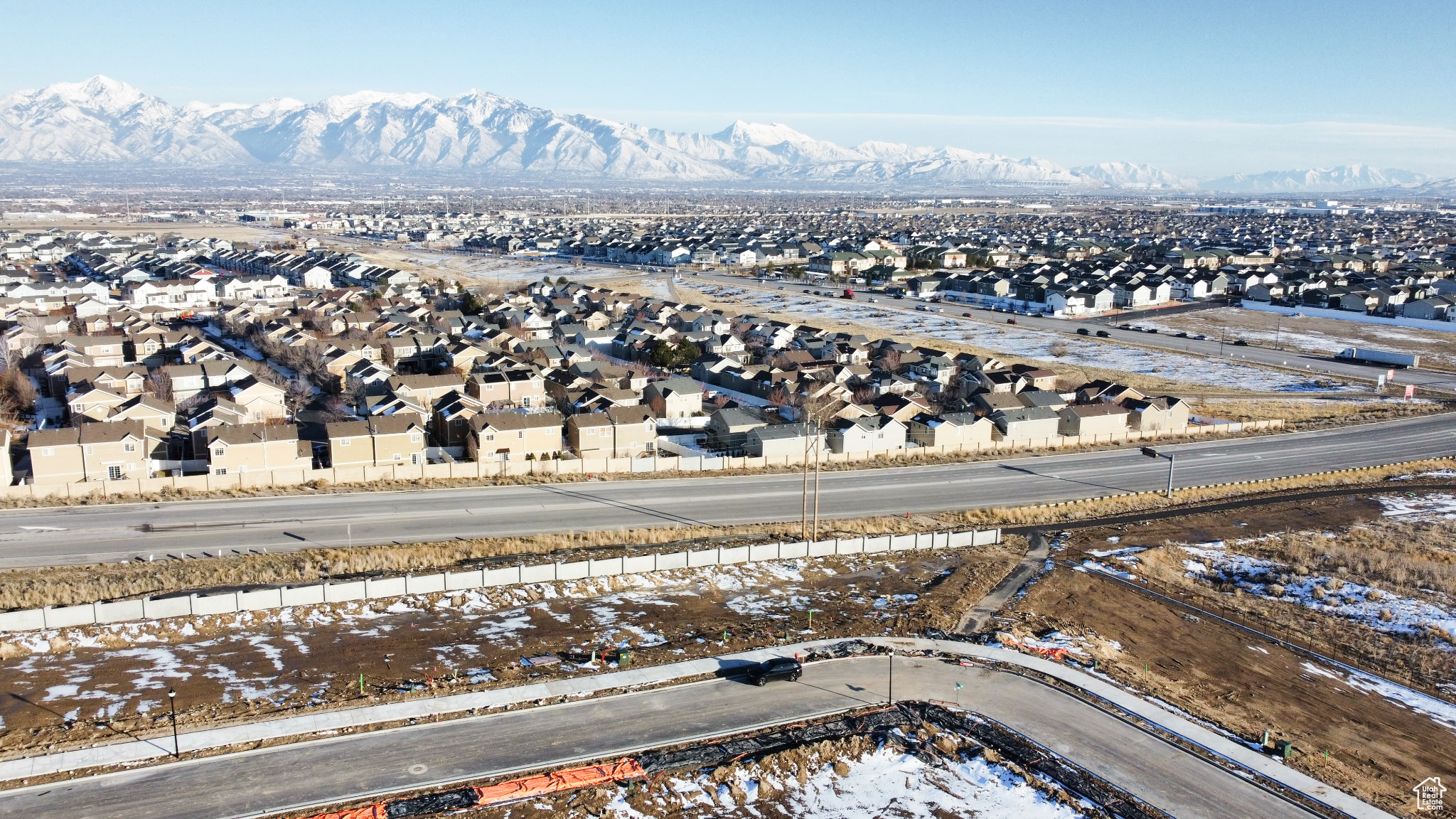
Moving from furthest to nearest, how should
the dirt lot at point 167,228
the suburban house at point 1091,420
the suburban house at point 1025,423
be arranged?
the dirt lot at point 167,228 < the suburban house at point 1091,420 < the suburban house at point 1025,423

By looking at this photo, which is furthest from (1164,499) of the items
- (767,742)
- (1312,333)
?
(1312,333)

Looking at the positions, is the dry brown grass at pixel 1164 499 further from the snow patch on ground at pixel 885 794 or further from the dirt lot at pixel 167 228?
the dirt lot at pixel 167 228

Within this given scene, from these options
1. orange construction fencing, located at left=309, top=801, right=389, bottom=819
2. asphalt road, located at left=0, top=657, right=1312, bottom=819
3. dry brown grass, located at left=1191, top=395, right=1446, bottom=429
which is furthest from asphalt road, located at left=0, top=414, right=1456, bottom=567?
orange construction fencing, located at left=309, top=801, right=389, bottom=819

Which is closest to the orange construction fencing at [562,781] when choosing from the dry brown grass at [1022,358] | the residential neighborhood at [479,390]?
the residential neighborhood at [479,390]

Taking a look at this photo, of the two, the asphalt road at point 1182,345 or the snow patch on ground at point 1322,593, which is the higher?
the asphalt road at point 1182,345

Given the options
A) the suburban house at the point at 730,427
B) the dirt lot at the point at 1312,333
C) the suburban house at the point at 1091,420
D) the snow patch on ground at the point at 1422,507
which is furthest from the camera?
the dirt lot at the point at 1312,333

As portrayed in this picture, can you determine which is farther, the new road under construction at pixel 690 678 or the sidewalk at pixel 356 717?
the new road under construction at pixel 690 678

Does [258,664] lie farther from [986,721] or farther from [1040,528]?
[1040,528]
